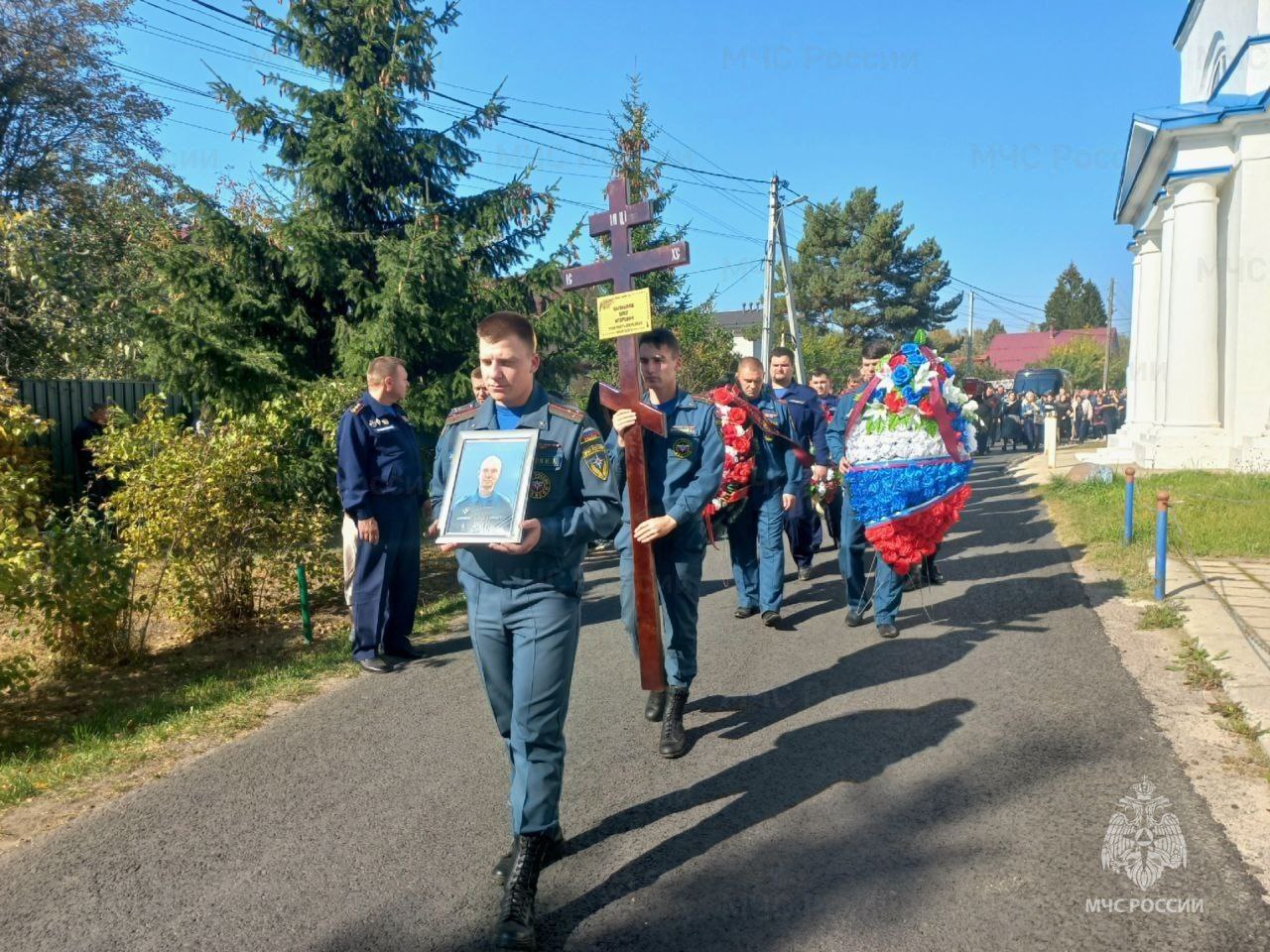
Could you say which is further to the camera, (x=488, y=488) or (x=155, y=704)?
(x=155, y=704)

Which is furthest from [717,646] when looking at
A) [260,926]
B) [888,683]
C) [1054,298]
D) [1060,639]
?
[1054,298]

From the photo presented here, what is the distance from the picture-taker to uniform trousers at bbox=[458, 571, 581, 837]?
3.19m

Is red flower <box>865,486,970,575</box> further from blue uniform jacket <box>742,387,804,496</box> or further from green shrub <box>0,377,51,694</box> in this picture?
green shrub <box>0,377,51,694</box>

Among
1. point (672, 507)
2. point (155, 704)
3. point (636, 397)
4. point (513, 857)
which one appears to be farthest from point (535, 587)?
point (155, 704)

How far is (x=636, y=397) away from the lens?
4.01 metres

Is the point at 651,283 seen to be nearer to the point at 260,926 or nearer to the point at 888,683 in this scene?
the point at 888,683

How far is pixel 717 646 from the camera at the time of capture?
646 cm

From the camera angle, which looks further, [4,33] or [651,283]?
[4,33]

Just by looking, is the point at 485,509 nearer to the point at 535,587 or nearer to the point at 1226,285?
the point at 535,587

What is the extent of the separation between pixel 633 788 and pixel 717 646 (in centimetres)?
247

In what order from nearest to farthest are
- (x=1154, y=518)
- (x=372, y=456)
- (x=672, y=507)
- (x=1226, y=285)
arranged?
(x=672, y=507)
(x=372, y=456)
(x=1154, y=518)
(x=1226, y=285)

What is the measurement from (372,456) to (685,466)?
2396mm

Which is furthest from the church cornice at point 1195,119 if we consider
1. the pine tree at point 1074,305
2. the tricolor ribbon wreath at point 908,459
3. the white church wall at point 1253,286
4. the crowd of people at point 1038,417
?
the pine tree at point 1074,305

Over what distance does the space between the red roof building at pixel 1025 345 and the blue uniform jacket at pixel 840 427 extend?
95449mm
